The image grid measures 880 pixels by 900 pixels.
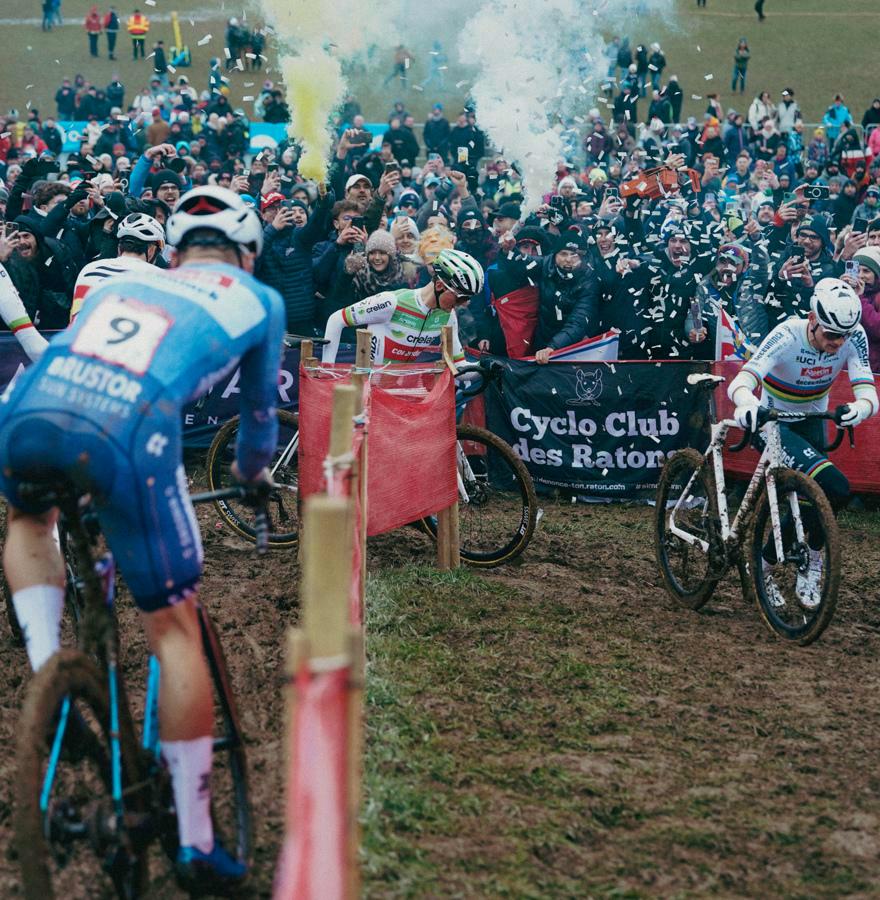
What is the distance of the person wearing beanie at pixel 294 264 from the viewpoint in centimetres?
1154

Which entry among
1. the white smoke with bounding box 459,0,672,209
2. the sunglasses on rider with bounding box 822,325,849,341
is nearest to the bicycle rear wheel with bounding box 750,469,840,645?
the sunglasses on rider with bounding box 822,325,849,341

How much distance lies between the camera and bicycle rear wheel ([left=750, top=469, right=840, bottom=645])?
678 centimetres

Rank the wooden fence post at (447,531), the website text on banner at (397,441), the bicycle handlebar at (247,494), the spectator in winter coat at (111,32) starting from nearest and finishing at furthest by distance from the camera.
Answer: the bicycle handlebar at (247,494)
the website text on banner at (397,441)
the wooden fence post at (447,531)
the spectator in winter coat at (111,32)

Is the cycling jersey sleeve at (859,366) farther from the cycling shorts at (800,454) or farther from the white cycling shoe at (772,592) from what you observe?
the white cycling shoe at (772,592)

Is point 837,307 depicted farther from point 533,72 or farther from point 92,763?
point 533,72

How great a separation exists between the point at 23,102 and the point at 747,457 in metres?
38.7

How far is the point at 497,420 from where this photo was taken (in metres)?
11.1

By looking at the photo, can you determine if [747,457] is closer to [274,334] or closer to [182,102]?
[274,334]

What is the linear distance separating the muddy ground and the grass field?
107 ft

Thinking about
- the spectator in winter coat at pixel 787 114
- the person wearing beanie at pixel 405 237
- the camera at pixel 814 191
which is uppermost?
the spectator in winter coat at pixel 787 114

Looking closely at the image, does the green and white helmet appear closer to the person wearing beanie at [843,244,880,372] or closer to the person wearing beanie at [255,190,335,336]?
the person wearing beanie at [255,190,335,336]

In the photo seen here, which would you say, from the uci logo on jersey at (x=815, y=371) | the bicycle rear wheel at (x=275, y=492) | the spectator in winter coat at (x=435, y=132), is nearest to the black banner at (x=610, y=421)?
the bicycle rear wheel at (x=275, y=492)

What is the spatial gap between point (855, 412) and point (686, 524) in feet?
4.34

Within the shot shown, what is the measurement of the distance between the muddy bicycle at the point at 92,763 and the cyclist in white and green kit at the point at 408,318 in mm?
4863
